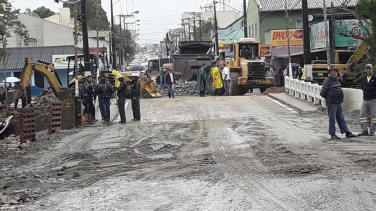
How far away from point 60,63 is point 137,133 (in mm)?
42864

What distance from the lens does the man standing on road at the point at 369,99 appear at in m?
14.7

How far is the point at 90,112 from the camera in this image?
73.0 ft

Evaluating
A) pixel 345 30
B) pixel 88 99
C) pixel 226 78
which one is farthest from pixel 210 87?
pixel 88 99

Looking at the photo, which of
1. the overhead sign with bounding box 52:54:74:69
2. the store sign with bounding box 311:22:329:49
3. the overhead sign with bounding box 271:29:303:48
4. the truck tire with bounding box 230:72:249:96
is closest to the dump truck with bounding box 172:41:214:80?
the store sign with bounding box 311:22:329:49

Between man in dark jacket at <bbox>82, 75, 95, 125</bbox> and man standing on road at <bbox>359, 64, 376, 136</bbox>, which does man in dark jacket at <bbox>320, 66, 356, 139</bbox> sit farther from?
man in dark jacket at <bbox>82, 75, 95, 125</bbox>

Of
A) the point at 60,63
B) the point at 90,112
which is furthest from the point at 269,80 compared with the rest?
the point at 60,63

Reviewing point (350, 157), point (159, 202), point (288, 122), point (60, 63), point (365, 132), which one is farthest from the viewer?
point (60, 63)

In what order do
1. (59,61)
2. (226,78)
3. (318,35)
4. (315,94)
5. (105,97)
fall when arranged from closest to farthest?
(105,97), (315,94), (226,78), (318,35), (59,61)

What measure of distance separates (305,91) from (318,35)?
19.1 metres

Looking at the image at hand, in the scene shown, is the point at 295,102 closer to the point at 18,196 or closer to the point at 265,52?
the point at 18,196

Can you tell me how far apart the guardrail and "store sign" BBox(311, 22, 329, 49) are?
1342cm

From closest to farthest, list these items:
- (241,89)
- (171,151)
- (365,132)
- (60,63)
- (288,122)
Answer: (171,151)
(365,132)
(288,122)
(241,89)
(60,63)

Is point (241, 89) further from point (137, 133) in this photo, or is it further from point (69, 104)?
point (137, 133)

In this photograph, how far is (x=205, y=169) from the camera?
1091 cm
